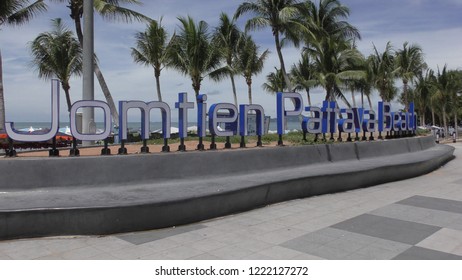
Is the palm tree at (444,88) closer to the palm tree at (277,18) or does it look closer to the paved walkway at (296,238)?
the palm tree at (277,18)

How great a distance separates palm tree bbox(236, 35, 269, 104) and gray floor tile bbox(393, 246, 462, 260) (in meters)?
30.8

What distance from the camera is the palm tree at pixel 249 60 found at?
3512 cm

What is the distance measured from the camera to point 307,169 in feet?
34.7

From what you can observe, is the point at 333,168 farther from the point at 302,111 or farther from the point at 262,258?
the point at 262,258

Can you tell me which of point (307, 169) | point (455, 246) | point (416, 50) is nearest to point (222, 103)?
point (307, 169)

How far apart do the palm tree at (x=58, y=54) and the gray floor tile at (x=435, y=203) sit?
2806 centimetres

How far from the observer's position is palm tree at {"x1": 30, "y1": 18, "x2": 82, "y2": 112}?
101 ft

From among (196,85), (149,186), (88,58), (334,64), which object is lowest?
(149,186)

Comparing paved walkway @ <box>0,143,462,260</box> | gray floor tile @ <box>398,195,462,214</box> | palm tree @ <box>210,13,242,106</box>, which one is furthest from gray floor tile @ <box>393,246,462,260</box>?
palm tree @ <box>210,13,242,106</box>

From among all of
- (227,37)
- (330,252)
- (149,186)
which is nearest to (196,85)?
(227,37)

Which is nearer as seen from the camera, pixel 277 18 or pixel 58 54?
pixel 277 18

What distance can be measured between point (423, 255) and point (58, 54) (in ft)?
102

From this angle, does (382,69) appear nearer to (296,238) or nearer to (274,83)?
(274,83)

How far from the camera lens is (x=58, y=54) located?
3072 cm
